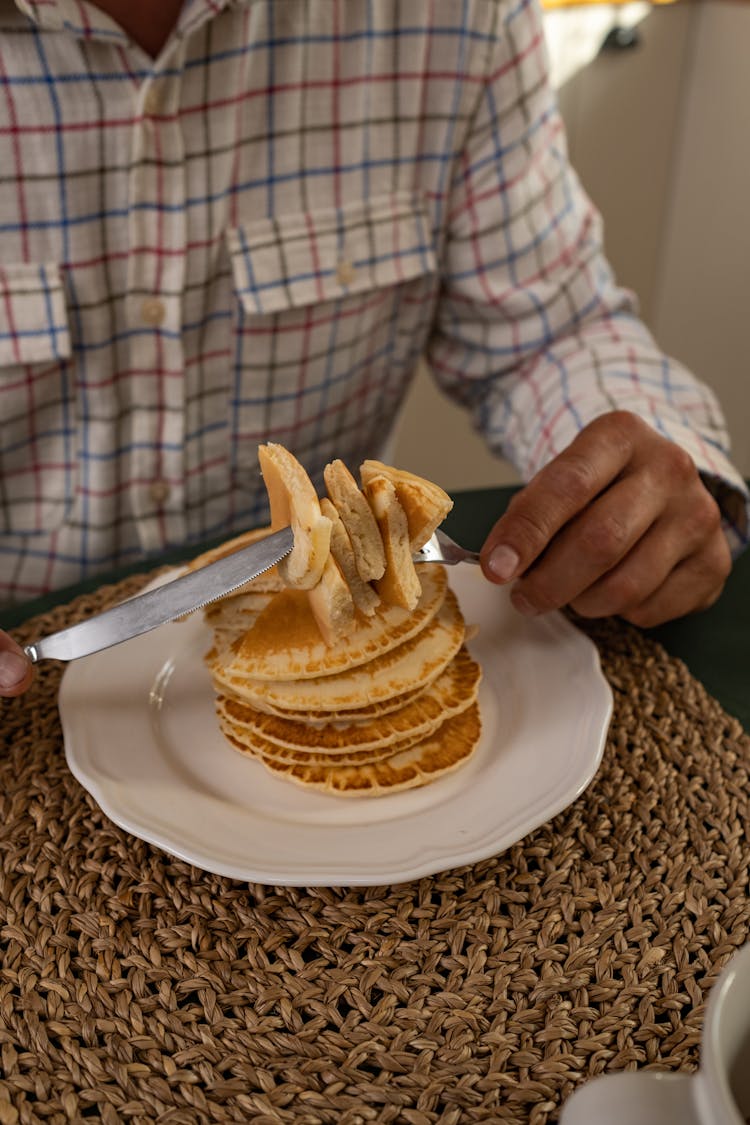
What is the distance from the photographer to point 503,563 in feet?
2.85

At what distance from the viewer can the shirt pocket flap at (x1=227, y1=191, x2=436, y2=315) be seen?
1.22 m

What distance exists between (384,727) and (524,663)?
183mm

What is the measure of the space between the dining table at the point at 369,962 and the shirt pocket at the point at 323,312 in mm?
609

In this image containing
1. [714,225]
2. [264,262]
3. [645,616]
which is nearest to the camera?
[645,616]

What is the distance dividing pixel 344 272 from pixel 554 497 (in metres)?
0.54

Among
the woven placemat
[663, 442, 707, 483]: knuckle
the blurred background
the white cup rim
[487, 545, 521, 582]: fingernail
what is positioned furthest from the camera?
the blurred background

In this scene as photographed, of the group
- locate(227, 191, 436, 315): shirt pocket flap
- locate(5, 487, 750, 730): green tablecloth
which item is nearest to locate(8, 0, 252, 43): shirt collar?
locate(227, 191, 436, 315): shirt pocket flap

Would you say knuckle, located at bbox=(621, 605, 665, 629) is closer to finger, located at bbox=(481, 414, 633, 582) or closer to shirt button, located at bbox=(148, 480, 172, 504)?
finger, located at bbox=(481, 414, 633, 582)

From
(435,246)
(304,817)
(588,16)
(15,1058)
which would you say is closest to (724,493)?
(435,246)

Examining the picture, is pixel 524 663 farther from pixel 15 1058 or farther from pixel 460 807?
pixel 15 1058

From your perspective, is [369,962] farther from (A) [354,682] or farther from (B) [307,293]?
(B) [307,293]

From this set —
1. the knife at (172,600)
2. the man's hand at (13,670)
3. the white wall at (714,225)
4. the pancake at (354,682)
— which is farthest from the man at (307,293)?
the white wall at (714,225)

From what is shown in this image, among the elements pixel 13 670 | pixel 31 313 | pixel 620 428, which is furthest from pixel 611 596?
pixel 31 313

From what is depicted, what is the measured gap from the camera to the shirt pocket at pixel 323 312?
4.08 ft
